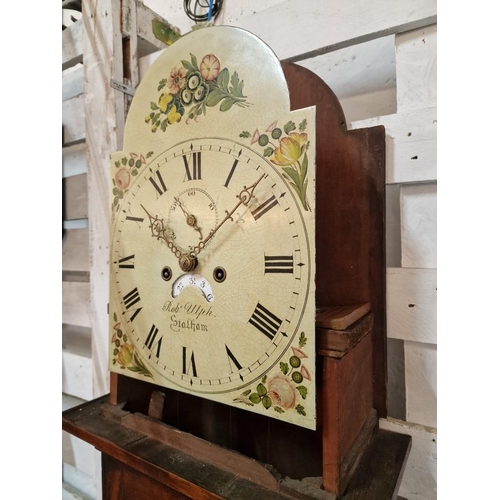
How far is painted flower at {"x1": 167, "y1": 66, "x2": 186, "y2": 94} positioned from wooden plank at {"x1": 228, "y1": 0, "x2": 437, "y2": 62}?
308 millimetres

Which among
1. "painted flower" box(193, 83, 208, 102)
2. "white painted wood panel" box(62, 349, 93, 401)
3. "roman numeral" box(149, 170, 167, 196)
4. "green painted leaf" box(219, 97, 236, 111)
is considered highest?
"painted flower" box(193, 83, 208, 102)

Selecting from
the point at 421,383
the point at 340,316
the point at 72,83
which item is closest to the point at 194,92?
the point at 340,316

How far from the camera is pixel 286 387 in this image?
544 mm

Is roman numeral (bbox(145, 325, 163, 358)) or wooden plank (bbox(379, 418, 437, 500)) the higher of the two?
roman numeral (bbox(145, 325, 163, 358))

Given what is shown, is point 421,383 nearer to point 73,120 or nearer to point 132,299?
point 132,299

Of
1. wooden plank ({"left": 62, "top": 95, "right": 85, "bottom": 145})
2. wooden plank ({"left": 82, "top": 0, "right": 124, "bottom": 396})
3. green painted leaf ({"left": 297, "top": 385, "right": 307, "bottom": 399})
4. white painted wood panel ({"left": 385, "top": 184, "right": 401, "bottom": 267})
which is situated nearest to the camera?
green painted leaf ({"left": 297, "top": 385, "right": 307, "bottom": 399})

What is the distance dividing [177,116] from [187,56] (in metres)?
0.11

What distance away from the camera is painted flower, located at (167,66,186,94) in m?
0.68

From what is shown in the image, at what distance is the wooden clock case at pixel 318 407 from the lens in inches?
23.5

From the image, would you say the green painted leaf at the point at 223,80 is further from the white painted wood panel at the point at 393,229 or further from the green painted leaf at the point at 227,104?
the white painted wood panel at the point at 393,229

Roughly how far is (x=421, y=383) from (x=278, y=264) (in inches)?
17.8

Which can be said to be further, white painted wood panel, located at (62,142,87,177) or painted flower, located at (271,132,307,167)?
white painted wood panel, located at (62,142,87,177)

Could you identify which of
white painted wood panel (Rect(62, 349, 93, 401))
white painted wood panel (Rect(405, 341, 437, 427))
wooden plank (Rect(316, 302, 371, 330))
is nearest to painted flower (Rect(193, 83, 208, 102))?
wooden plank (Rect(316, 302, 371, 330))

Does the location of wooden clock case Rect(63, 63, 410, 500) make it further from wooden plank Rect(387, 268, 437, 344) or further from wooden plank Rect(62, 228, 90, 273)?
wooden plank Rect(62, 228, 90, 273)
